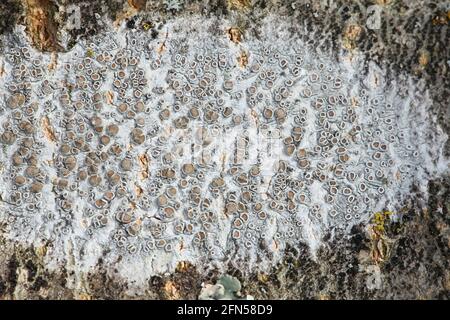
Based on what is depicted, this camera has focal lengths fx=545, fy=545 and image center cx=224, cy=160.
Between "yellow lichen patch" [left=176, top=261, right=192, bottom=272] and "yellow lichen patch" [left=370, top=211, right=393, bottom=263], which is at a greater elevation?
"yellow lichen patch" [left=370, top=211, right=393, bottom=263]

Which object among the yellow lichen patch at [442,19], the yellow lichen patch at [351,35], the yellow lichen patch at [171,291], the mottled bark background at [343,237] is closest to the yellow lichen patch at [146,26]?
the mottled bark background at [343,237]

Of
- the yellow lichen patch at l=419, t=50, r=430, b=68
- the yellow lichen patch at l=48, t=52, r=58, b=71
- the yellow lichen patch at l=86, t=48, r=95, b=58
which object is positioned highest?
the yellow lichen patch at l=86, t=48, r=95, b=58

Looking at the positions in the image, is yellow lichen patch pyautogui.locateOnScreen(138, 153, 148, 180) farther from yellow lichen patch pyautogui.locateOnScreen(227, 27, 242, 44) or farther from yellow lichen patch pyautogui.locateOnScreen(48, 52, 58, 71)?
yellow lichen patch pyautogui.locateOnScreen(227, 27, 242, 44)

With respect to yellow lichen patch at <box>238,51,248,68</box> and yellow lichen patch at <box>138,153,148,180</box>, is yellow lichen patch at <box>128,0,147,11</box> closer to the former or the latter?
yellow lichen patch at <box>238,51,248,68</box>

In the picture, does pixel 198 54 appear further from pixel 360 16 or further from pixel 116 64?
pixel 360 16

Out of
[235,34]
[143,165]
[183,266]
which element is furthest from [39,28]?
[183,266]

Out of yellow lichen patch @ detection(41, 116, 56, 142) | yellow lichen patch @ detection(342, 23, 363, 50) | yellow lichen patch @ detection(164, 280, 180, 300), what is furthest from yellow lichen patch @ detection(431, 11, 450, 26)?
yellow lichen patch @ detection(41, 116, 56, 142)

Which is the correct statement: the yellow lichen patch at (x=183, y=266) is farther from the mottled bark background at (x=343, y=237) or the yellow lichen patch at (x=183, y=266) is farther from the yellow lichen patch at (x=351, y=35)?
the yellow lichen patch at (x=351, y=35)
